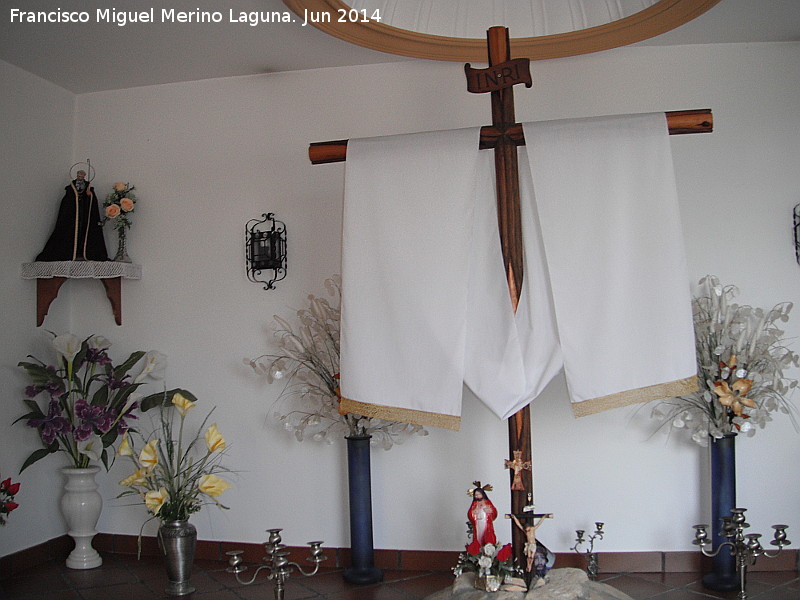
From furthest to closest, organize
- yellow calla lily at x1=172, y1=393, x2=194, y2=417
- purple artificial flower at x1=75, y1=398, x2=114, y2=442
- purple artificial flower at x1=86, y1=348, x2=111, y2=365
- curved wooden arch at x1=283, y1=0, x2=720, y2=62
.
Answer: purple artificial flower at x1=86, y1=348, x2=111, y2=365, purple artificial flower at x1=75, y1=398, x2=114, y2=442, yellow calla lily at x1=172, y1=393, x2=194, y2=417, curved wooden arch at x1=283, y1=0, x2=720, y2=62

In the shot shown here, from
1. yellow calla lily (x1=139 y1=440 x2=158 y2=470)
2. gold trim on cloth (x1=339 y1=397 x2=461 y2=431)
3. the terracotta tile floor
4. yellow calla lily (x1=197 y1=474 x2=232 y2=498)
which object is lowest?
the terracotta tile floor

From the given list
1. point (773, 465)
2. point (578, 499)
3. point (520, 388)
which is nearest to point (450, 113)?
point (520, 388)

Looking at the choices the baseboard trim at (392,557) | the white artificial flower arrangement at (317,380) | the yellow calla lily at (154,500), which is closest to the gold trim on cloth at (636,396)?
the white artificial flower arrangement at (317,380)

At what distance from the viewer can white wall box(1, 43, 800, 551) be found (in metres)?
3.47

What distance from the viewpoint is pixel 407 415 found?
2.68 metres

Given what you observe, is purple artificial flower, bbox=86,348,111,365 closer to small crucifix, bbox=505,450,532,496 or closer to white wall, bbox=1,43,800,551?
white wall, bbox=1,43,800,551

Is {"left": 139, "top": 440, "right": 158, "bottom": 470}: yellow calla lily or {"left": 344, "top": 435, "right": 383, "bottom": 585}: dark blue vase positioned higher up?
{"left": 139, "top": 440, "right": 158, "bottom": 470}: yellow calla lily

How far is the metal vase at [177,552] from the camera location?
10.6ft

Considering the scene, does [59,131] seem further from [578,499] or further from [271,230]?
[578,499]

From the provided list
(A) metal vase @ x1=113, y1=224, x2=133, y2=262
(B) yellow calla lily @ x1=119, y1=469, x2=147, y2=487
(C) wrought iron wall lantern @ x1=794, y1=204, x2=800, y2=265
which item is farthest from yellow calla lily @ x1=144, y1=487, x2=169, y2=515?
(C) wrought iron wall lantern @ x1=794, y1=204, x2=800, y2=265

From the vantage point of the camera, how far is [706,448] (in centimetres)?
345

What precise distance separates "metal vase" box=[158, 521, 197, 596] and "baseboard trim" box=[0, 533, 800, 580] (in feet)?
1.18

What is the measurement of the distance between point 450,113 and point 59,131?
214cm

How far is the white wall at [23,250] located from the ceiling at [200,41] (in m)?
0.19
